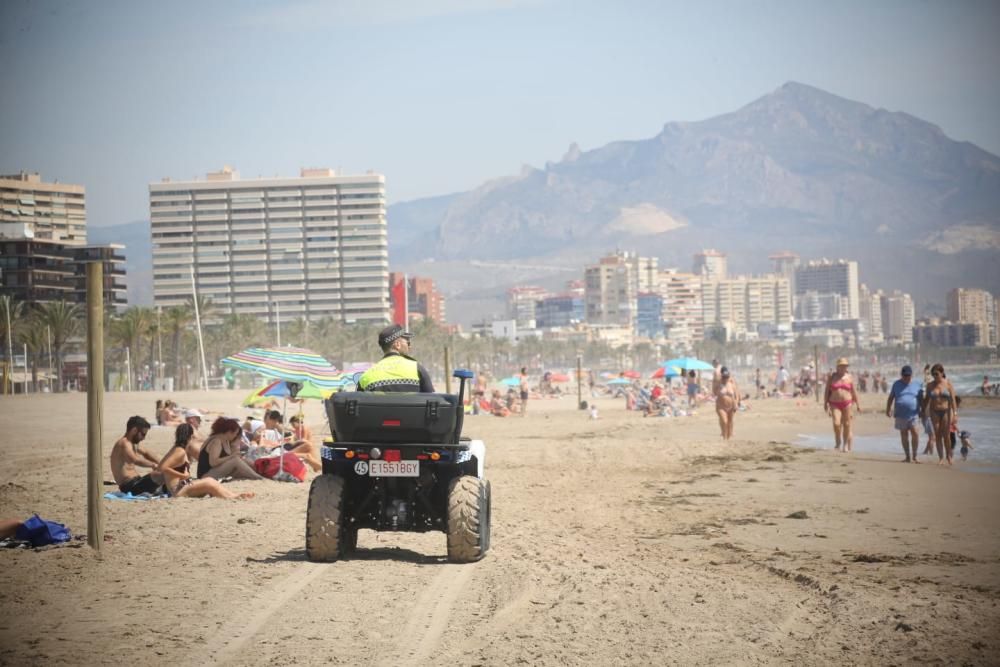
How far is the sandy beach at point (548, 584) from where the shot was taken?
6.48m

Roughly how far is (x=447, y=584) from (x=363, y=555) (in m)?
1.48

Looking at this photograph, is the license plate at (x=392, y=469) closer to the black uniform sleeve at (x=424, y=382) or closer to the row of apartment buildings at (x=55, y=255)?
the black uniform sleeve at (x=424, y=382)

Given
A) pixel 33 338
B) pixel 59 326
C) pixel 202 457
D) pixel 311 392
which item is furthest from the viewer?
pixel 59 326

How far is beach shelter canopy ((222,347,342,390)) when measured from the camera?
639 inches

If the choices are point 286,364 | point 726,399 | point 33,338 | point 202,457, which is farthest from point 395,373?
point 33,338

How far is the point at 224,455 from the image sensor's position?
15828 millimetres

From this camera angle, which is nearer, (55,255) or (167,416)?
(167,416)

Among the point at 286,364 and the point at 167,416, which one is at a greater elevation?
the point at 286,364

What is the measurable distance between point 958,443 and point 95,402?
24.3 metres

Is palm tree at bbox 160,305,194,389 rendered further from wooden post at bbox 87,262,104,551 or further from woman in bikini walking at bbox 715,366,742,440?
wooden post at bbox 87,262,104,551

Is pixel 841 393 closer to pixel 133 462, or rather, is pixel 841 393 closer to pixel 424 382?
pixel 133 462

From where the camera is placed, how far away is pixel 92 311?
30.5 feet

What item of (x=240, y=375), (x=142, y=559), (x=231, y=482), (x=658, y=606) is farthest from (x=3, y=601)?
(x=240, y=375)

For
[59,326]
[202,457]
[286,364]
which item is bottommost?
[202,457]
